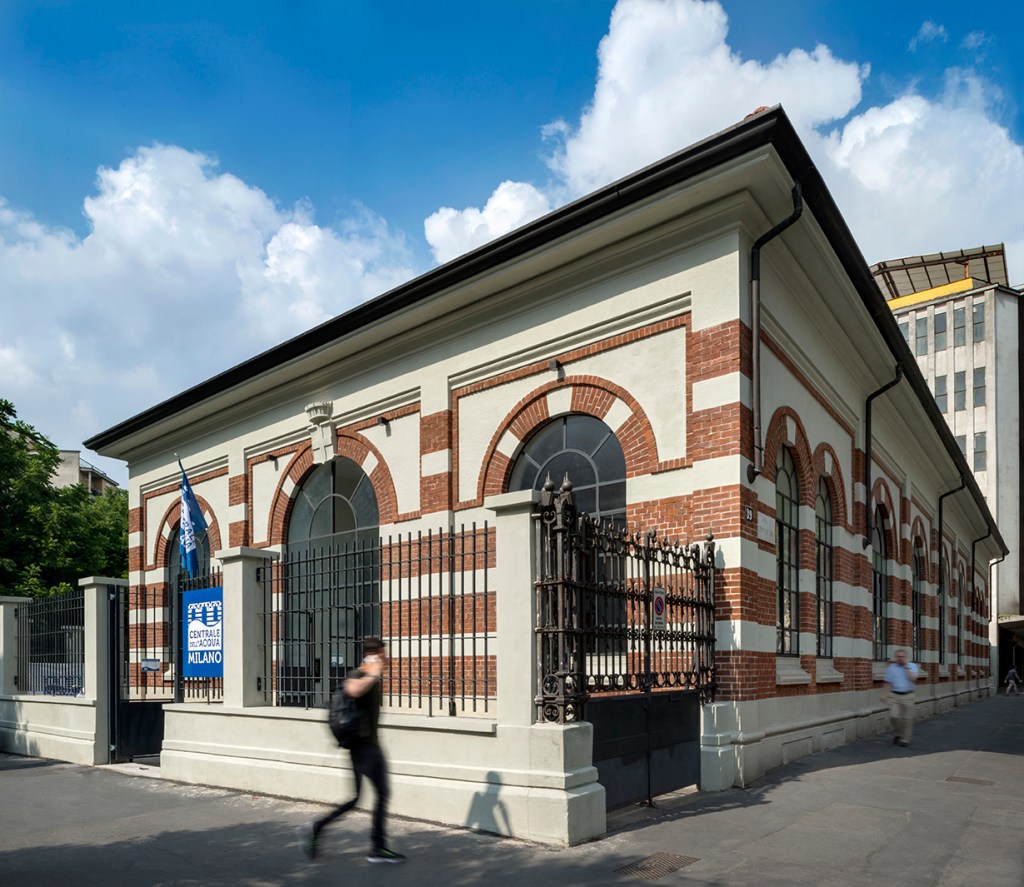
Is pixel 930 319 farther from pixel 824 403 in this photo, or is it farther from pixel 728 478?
pixel 728 478

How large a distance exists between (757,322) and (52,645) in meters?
11.6

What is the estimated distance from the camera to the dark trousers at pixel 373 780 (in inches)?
276

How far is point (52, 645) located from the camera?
14648 millimetres

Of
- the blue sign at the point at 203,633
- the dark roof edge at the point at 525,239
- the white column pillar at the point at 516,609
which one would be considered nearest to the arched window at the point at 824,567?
the dark roof edge at the point at 525,239

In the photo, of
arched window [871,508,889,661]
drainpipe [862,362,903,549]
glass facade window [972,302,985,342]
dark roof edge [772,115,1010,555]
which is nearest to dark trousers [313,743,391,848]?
dark roof edge [772,115,1010,555]

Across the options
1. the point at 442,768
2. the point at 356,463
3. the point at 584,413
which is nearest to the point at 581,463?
the point at 584,413

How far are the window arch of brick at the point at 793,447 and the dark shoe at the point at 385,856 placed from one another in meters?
6.36

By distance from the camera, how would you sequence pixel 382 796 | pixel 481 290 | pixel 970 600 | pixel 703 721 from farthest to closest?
pixel 970 600 → pixel 481 290 → pixel 703 721 → pixel 382 796

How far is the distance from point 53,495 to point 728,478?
34.2 meters

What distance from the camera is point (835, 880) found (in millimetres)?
6547

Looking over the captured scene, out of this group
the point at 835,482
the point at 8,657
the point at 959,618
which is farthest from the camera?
the point at 959,618

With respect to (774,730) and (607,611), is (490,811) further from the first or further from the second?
(774,730)

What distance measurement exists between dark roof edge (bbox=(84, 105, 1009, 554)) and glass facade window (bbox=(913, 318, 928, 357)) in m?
46.8

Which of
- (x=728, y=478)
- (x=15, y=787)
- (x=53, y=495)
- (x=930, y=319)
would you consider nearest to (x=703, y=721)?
(x=728, y=478)
